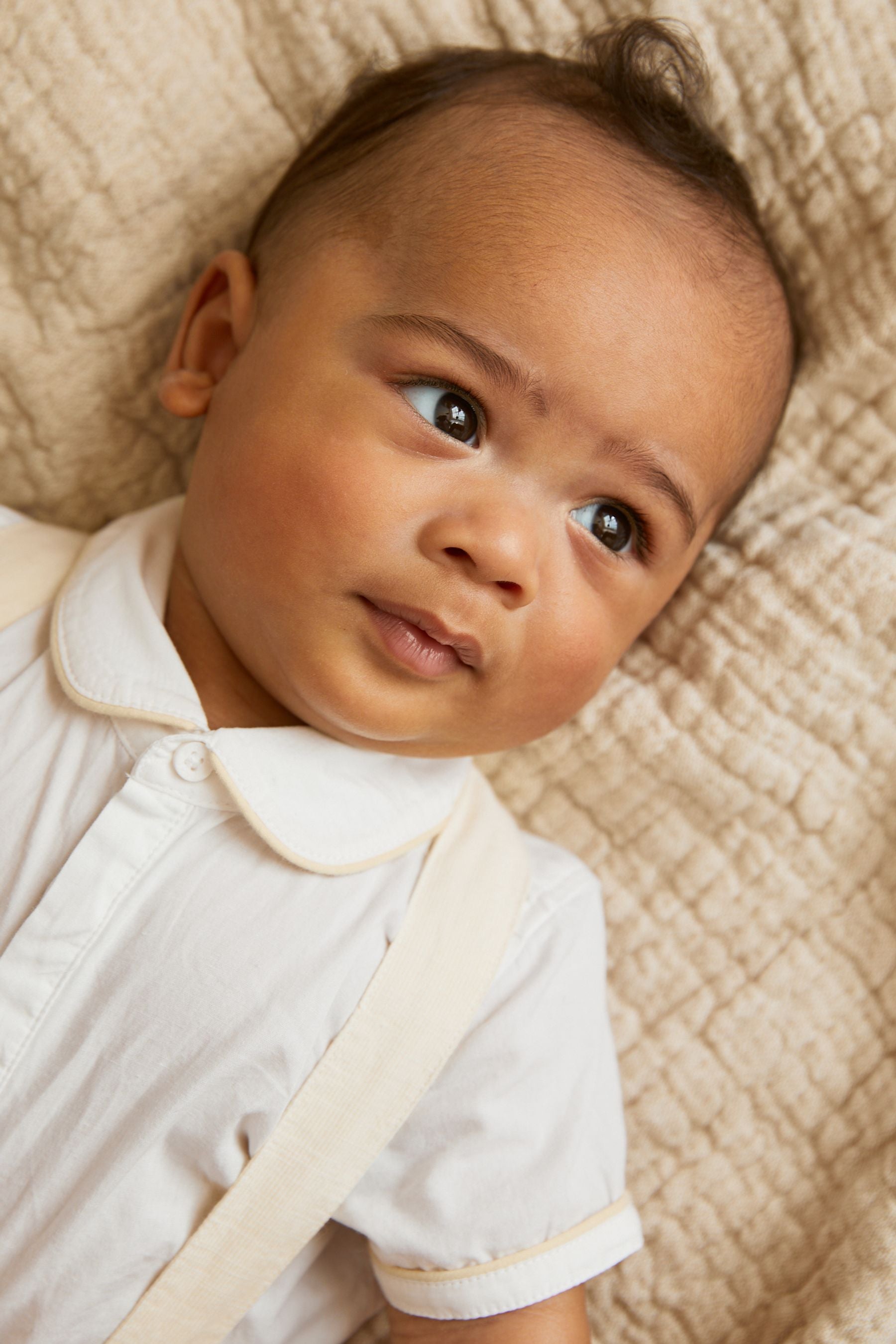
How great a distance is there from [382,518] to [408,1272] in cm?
65

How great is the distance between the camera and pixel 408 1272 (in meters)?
1.01

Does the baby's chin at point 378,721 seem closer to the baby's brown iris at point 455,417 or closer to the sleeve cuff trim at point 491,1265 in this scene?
the baby's brown iris at point 455,417

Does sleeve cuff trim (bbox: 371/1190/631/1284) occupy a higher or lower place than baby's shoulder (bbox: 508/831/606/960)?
lower

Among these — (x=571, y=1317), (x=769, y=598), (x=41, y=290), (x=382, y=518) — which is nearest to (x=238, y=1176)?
(x=571, y=1317)

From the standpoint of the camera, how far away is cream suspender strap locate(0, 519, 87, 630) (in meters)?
1.09

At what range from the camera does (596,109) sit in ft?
3.38

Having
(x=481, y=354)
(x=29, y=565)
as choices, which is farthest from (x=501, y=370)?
(x=29, y=565)

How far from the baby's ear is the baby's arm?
86 centimetres

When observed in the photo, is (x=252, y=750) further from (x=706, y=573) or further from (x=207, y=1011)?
(x=706, y=573)

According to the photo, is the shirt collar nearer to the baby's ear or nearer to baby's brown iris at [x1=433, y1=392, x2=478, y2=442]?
the baby's ear

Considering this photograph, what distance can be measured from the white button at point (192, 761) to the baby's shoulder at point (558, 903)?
331 millimetres

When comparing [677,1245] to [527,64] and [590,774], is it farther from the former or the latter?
[527,64]

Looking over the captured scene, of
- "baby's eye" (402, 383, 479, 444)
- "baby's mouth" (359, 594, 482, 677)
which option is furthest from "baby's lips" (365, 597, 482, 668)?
"baby's eye" (402, 383, 479, 444)

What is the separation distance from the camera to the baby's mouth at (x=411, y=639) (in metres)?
0.95
